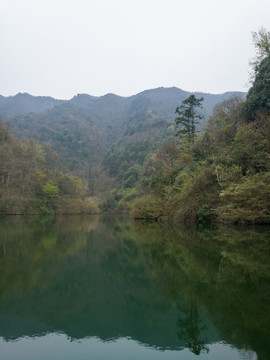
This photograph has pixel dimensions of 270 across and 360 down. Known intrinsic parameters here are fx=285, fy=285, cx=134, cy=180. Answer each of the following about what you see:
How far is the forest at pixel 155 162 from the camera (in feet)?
54.4

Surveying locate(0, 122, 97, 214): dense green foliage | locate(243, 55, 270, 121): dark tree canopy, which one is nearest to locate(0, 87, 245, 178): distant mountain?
locate(0, 122, 97, 214): dense green foliage

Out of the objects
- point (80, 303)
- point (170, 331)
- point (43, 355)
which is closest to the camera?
point (43, 355)

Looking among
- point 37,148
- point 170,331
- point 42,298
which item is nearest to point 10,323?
point 42,298

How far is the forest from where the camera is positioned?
653 inches

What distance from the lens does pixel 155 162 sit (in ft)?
132

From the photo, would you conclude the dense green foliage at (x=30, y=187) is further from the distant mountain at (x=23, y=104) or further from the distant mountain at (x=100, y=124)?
the distant mountain at (x=23, y=104)

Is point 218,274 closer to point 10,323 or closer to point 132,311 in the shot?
point 132,311

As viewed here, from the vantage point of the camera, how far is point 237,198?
1471 cm

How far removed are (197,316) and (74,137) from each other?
96.7 meters

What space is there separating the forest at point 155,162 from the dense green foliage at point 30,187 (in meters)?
0.16

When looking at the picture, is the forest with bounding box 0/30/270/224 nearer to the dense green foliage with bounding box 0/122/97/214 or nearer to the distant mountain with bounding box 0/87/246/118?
the dense green foliage with bounding box 0/122/97/214

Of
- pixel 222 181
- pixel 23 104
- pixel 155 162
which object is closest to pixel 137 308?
pixel 222 181

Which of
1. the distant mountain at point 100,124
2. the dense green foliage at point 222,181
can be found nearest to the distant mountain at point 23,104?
the distant mountain at point 100,124

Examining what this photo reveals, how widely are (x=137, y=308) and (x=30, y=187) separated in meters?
45.1
